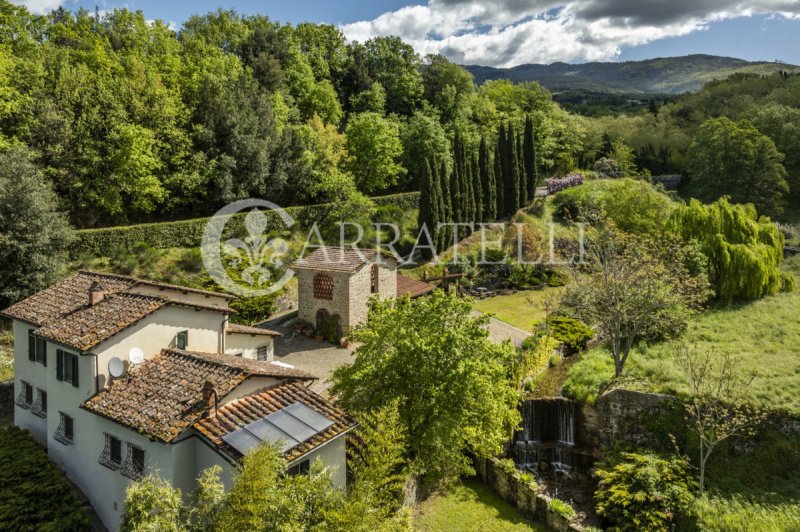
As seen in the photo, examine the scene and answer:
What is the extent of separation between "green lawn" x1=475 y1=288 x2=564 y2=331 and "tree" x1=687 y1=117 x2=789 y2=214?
1094 inches

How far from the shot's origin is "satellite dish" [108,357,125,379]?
15.5m

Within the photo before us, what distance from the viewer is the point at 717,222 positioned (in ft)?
101

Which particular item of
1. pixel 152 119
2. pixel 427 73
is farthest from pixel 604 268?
pixel 427 73

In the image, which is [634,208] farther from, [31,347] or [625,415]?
[31,347]

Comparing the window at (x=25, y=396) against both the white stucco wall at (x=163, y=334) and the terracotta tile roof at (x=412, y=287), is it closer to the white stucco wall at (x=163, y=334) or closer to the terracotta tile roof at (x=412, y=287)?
the white stucco wall at (x=163, y=334)

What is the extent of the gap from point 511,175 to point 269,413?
38.6m

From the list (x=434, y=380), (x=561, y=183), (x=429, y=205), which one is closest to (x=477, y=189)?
(x=429, y=205)

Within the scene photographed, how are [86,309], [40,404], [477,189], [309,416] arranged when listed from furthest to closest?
1. [477,189]
2. [40,404]
3. [86,309]
4. [309,416]

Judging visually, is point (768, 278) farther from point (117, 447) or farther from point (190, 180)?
point (190, 180)

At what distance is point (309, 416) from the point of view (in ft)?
46.6

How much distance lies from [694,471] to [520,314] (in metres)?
16.3

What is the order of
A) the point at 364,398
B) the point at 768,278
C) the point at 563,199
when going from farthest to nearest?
1. the point at 563,199
2. the point at 768,278
3. the point at 364,398

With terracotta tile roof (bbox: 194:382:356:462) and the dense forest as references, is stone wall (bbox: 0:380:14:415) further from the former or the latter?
terracotta tile roof (bbox: 194:382:356:462)

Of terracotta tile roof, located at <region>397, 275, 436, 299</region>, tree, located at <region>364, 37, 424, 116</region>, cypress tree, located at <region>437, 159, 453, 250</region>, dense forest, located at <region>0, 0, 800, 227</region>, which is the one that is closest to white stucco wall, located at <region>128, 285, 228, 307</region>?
terracotta tile roof, located at <region>397, 275, 436, 299</region>
